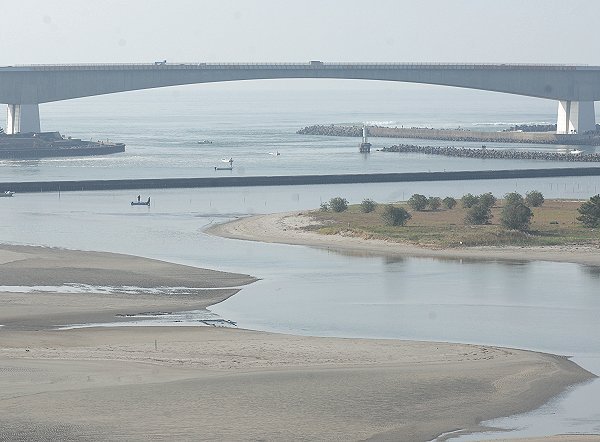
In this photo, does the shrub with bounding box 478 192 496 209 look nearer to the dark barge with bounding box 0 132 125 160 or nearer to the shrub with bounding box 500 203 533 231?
the shrub with bounding box 500 203 533 231

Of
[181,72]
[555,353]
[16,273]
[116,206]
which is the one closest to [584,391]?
[555,353]

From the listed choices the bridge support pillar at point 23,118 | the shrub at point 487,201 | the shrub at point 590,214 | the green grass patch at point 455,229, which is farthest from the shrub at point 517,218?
the bridge support pillar at point 23,118

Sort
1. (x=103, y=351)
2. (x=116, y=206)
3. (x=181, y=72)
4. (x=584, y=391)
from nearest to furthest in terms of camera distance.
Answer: (x=584, y=391), (x=103, y=351), (x=116, y=206), (x=181, y=72)

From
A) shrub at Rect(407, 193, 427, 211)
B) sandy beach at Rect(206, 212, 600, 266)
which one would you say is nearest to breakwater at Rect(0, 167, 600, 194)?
sandy beach at Rect(206, 212, 600, 266)

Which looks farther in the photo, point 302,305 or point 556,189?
point 556,189

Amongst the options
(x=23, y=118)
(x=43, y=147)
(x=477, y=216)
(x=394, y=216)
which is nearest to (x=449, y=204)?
(x=477, y=216)

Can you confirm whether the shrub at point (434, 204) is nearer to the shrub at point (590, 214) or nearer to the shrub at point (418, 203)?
the shrub at point (418, 203)

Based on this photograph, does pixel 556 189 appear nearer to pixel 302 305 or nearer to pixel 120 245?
pixel 120 245
